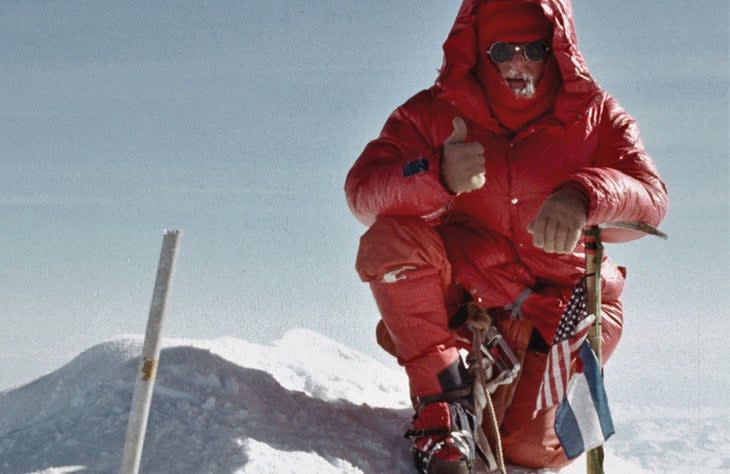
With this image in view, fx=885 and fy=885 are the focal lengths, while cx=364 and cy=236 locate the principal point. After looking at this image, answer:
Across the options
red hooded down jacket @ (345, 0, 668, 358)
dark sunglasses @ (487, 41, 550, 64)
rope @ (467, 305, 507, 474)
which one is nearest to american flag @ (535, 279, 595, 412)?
rope @ (467, 305, 507, 474)

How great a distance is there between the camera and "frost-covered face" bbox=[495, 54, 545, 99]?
12.1 feet

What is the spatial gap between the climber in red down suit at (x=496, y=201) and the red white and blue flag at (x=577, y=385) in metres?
0.35

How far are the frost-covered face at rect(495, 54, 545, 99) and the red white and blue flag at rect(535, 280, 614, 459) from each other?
86 centimetres

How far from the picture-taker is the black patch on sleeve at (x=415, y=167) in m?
3.28

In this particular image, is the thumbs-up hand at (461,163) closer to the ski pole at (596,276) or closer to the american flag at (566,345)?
the ski pole at (596,276)

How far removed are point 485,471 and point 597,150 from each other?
4.54 feet

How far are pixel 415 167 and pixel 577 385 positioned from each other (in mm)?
979

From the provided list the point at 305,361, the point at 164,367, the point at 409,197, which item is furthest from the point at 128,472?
the point at 305,361

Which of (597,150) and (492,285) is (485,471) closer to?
(492,285)

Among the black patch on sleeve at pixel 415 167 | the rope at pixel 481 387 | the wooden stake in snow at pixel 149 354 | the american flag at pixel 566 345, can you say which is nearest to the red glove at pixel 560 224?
the american flag at pixel 566 345

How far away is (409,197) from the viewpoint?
3342 mm

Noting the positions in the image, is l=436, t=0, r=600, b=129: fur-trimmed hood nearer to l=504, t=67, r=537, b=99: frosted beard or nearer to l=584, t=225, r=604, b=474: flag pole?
l=504, t=67, r=537, b=99: frosted beard

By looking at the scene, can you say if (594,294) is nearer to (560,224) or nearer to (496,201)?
(560,224)

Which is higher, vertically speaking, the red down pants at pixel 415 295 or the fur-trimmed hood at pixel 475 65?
the fur-trimmed hood at pixel 475 65
